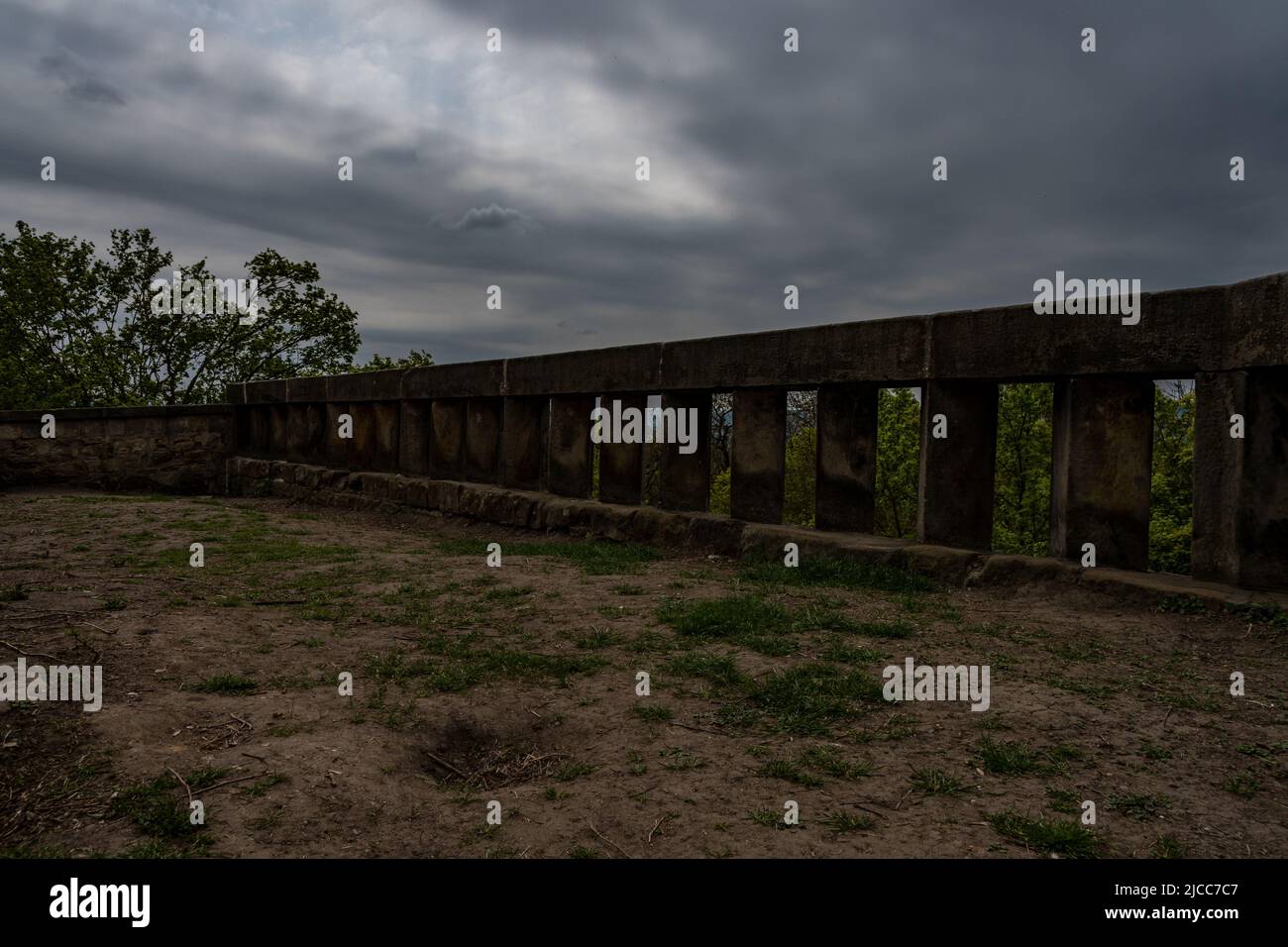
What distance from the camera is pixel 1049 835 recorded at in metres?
2.58

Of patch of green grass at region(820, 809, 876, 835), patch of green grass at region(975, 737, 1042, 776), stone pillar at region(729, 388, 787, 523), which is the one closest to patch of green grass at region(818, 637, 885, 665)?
patch of green grass at region(975, 737, 1042, 776)

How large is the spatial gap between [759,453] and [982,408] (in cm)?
208

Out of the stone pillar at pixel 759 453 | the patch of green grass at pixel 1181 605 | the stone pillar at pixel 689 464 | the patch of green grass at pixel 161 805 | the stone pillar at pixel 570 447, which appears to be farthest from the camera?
the stone pillar at pixel 570 447

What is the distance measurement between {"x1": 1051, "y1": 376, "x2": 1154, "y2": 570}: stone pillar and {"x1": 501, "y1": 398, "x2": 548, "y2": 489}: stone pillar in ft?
21.6

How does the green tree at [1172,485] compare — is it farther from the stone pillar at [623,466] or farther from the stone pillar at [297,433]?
the stone pillar at [297,433]

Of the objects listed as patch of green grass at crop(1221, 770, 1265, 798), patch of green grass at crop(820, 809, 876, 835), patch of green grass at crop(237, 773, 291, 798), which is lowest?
patch of green grass at crop(820, 809, 876, 835)

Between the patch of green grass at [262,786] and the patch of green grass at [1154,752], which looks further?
the patch of green grass at [1154,752]

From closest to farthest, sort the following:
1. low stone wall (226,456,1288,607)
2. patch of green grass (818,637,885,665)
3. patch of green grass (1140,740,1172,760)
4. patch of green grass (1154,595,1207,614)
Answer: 1. patch of green grass (1140,740,1172,760)
2. patch of green grass (818,637,885,665)
3. patch of green grass (1154,595,1207,614)
4. low stone wall (226,456,1288,607)

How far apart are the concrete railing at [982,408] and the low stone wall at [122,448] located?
913cm

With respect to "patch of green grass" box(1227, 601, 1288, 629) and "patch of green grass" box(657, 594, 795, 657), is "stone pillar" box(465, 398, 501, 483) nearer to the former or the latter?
"patch of green grass" box(657, 594, 795, 657)

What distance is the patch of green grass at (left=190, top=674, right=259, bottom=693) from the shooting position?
3961 mm

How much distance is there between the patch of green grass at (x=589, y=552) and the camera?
7242 mm

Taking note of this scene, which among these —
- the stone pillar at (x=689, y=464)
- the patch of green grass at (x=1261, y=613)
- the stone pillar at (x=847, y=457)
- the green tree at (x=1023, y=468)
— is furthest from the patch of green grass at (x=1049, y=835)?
the green tree at (x=1023, y=468)

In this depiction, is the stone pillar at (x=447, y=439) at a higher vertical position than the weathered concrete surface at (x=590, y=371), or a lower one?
lower
